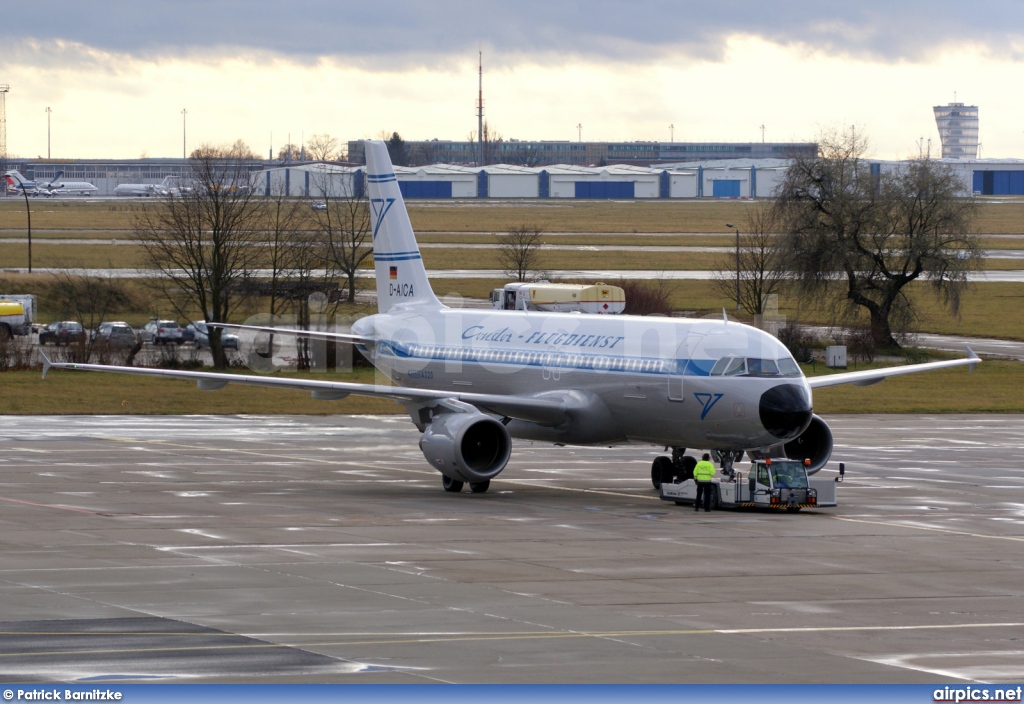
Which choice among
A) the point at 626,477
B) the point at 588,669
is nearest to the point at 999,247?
the point at 626,477

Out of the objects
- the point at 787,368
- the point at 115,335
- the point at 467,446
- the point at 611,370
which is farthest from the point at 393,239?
the point at 115,335

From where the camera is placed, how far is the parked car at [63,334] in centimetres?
7172

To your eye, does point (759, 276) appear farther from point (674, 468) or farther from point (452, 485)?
point (452, 485)

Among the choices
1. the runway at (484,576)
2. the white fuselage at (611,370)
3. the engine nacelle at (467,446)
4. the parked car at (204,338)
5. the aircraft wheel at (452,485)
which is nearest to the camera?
the runway at (484,576)

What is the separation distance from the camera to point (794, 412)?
32531 millimetres

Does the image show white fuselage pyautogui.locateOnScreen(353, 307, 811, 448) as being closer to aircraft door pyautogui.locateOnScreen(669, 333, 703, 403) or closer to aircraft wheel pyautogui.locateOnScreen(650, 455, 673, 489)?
aircraft door pyautogui.locateOnScreen(669, 333, 703, 403)


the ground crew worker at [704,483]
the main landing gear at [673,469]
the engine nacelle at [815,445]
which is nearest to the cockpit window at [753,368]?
the ground crew worker at [704,483]

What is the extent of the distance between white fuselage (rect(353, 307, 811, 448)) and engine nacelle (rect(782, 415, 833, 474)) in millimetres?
3727

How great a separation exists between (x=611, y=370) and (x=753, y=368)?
4128 millimetres

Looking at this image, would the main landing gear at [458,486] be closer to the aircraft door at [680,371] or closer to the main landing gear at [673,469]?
the main landing gear at [673,469]

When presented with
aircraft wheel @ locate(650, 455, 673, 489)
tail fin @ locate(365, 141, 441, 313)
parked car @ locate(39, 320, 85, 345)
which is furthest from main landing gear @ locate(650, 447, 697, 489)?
parked car @ locate(39, 320, 85, 345)

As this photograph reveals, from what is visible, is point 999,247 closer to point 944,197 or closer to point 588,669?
point 944,197

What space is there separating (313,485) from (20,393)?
2914 cm

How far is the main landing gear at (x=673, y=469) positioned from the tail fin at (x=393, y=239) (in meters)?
10.3
